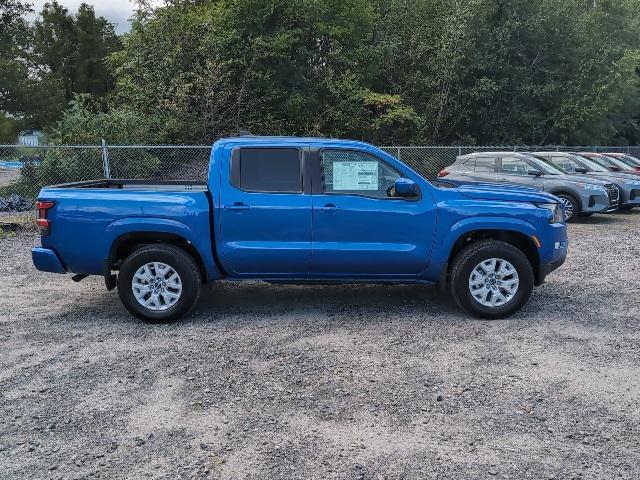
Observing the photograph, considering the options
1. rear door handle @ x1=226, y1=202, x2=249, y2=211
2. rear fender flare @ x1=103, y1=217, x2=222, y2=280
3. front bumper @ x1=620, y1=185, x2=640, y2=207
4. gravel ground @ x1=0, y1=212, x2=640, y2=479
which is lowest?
gravel ground @ x1=0, y1=212, x2=640, y2=479

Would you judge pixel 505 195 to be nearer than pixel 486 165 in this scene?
Yes

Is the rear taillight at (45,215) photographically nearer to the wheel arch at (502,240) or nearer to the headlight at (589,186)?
the wheel arch at (502,240)

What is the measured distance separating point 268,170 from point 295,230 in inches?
26.8

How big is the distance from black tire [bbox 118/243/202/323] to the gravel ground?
16 centimetres

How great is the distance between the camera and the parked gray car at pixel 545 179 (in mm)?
13352

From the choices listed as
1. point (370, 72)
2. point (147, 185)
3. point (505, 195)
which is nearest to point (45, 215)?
point (147, 185)

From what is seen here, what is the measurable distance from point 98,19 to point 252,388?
52.7 meters

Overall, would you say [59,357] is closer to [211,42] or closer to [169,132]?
[169,132]

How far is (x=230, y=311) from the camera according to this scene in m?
6.39

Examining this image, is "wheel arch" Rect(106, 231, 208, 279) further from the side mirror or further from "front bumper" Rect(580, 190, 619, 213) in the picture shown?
"front bumper" Rect(580, 190, 619, 213)

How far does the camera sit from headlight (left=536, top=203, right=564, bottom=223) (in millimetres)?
6055

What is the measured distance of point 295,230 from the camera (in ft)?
A: 19.2

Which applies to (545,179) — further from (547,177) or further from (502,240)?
(502,240)

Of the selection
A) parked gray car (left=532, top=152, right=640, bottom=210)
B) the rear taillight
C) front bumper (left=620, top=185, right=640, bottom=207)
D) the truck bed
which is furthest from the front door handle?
front bumper (left=620, top=185, right=640, bottom=207)
